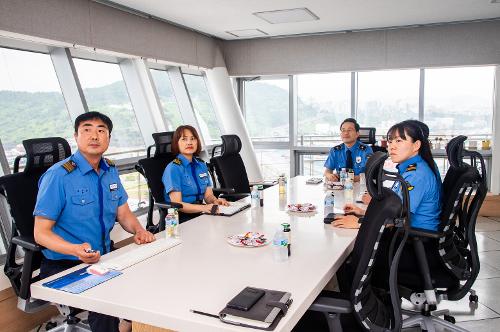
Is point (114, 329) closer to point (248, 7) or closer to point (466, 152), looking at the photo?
point (466, 152)

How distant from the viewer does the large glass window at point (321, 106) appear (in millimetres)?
7336

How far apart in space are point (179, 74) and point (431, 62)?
3.71 metres

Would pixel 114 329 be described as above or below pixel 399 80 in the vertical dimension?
below

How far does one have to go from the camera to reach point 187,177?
3469 mm

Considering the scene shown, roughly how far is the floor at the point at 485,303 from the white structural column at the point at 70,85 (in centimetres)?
227

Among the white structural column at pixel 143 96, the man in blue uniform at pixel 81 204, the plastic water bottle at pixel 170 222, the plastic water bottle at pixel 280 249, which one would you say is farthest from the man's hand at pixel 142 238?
the white structural column at pixel 143 96

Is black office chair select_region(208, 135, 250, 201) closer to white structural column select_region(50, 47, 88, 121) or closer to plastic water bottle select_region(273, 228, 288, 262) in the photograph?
white structural column select_region(50, 47, 88, 121)

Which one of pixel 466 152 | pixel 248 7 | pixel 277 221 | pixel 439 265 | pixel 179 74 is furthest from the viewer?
pixel 179 74

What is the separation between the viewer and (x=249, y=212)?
10.1 ft

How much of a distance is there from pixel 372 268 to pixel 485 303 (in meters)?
2.16

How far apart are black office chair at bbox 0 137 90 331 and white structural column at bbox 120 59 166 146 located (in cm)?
281

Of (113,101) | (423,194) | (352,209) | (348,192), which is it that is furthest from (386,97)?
(423,194)

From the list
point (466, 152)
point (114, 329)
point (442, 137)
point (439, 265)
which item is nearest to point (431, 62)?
point (442, 137)

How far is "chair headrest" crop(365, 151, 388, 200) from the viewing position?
5.74ft
